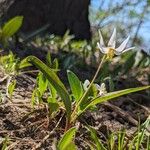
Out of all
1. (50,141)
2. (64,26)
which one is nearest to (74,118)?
(50,141)

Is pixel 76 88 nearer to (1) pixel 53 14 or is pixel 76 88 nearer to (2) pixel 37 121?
(2) pixel 37 121

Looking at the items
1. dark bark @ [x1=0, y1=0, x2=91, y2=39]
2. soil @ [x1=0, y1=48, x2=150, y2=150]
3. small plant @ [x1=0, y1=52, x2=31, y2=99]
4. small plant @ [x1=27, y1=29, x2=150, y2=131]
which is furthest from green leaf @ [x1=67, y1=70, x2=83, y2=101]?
dark bark @ [x1=0, y1=0, x2=91, y2=39]

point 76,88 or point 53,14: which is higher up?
point 76,88

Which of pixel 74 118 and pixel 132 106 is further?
pixel 132 106

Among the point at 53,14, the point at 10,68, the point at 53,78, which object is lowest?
the point at 53,14

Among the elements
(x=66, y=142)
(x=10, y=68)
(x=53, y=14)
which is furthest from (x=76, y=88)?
(x=53, y=14)

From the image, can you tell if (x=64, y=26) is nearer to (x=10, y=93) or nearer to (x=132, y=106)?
(x=132, y=106)

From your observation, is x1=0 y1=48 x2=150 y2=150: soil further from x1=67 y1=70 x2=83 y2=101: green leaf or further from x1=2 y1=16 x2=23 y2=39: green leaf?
x1=2 y1=16 x2=23 y2=39: green leaf
